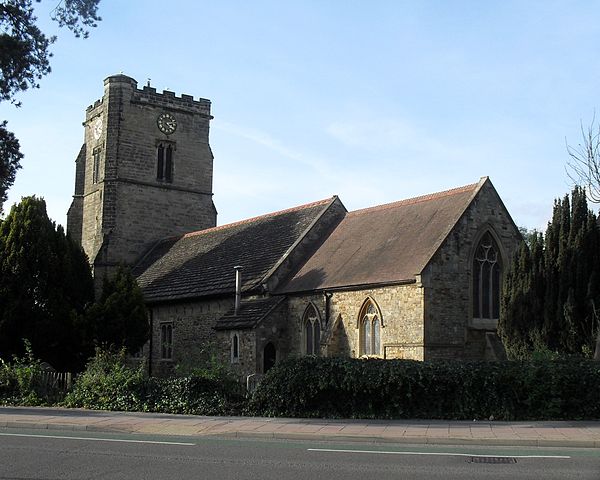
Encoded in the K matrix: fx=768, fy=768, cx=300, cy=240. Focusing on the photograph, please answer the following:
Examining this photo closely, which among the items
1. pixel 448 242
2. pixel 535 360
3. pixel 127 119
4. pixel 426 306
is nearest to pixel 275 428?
pixel 535 360

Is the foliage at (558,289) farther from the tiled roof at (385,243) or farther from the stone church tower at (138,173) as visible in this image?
the stone church tower at (138,173)

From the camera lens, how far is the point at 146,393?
1931cm

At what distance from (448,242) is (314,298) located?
5.45 metres

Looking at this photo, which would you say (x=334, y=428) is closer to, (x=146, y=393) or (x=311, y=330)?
(x=146, y=393)

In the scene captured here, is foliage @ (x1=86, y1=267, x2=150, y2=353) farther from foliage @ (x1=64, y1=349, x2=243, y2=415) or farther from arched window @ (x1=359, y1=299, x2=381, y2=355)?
arched window @ (x1=359, y1=299, x2=381, y2=355)

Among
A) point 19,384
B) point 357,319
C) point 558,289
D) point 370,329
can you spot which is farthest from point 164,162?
point 558,289

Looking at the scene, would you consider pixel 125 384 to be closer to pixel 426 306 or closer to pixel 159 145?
pixel 426 306

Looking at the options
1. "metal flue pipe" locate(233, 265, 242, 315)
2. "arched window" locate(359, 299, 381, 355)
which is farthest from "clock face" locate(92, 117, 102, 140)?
"arched window" locate(359, 299, 381, 355)

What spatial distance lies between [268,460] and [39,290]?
1755 cm

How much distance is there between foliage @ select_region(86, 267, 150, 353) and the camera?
1078 inches

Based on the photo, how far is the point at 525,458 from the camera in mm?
11391

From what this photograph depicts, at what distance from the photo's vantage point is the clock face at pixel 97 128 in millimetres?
44031

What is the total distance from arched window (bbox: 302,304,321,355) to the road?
13330 mm

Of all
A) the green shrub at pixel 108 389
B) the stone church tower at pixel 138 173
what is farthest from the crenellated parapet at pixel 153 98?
the green shrub at pixel 108 389
